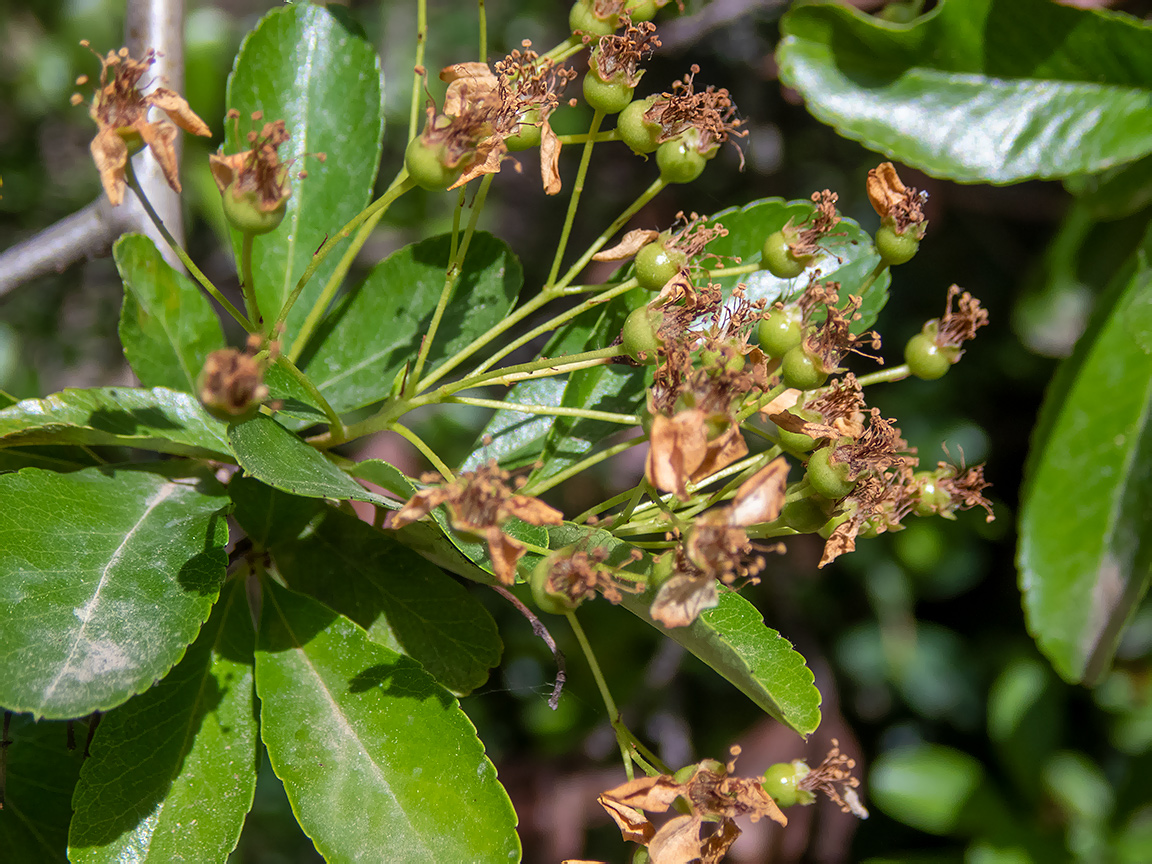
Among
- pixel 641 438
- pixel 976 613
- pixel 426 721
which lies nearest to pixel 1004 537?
pixel 976 613

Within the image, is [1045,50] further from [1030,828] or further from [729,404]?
[1030,828]

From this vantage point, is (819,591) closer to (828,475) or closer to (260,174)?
(828,475)

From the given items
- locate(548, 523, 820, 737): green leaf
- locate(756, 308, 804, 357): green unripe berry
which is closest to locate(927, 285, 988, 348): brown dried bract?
locate(756, 308, 804, 357): green unripe berry

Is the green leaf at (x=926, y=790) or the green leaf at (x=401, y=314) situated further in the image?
the green leaf at (x=926, y=790)

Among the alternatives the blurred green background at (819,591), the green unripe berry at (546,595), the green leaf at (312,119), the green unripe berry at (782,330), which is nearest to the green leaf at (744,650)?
the green unripe berry at (546,595)

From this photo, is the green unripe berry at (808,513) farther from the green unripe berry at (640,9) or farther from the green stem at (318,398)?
the green unripe berry at (640,9)

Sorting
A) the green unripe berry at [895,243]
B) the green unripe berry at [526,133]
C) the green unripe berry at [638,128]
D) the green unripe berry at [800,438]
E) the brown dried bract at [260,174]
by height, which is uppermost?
the brown dried bract at [260,174]
